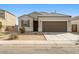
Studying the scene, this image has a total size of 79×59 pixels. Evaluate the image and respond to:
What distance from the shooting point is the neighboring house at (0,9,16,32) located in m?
31.5

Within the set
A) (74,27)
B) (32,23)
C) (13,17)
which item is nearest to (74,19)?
(74,27)

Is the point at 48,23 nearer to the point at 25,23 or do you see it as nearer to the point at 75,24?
the point at 25,23

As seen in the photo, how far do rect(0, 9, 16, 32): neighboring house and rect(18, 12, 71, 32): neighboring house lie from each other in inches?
106

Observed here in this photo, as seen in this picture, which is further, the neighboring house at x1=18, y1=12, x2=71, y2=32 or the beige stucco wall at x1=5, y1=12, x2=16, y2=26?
the beige stucco wall at x1=5, y1=12, x2=16, y2=26

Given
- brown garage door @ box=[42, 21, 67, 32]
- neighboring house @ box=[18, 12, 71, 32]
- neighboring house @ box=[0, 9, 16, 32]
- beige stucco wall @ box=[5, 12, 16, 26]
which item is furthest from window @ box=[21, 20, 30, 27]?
beige stucco wall @ box=[5, 12, 16, 26]

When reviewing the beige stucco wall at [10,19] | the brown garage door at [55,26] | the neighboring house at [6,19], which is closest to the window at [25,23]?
the neighboring house at [6,19]

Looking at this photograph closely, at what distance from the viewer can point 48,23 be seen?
3044cm

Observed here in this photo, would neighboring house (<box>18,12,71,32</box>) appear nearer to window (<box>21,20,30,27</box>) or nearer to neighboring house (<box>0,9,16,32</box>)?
window (<box>21,20,30,27</box>)

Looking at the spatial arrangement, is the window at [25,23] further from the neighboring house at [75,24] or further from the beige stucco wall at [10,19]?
the neighboring house at [75,24]

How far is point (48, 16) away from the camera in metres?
29.9

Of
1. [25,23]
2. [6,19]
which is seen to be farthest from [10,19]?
[25,23]
